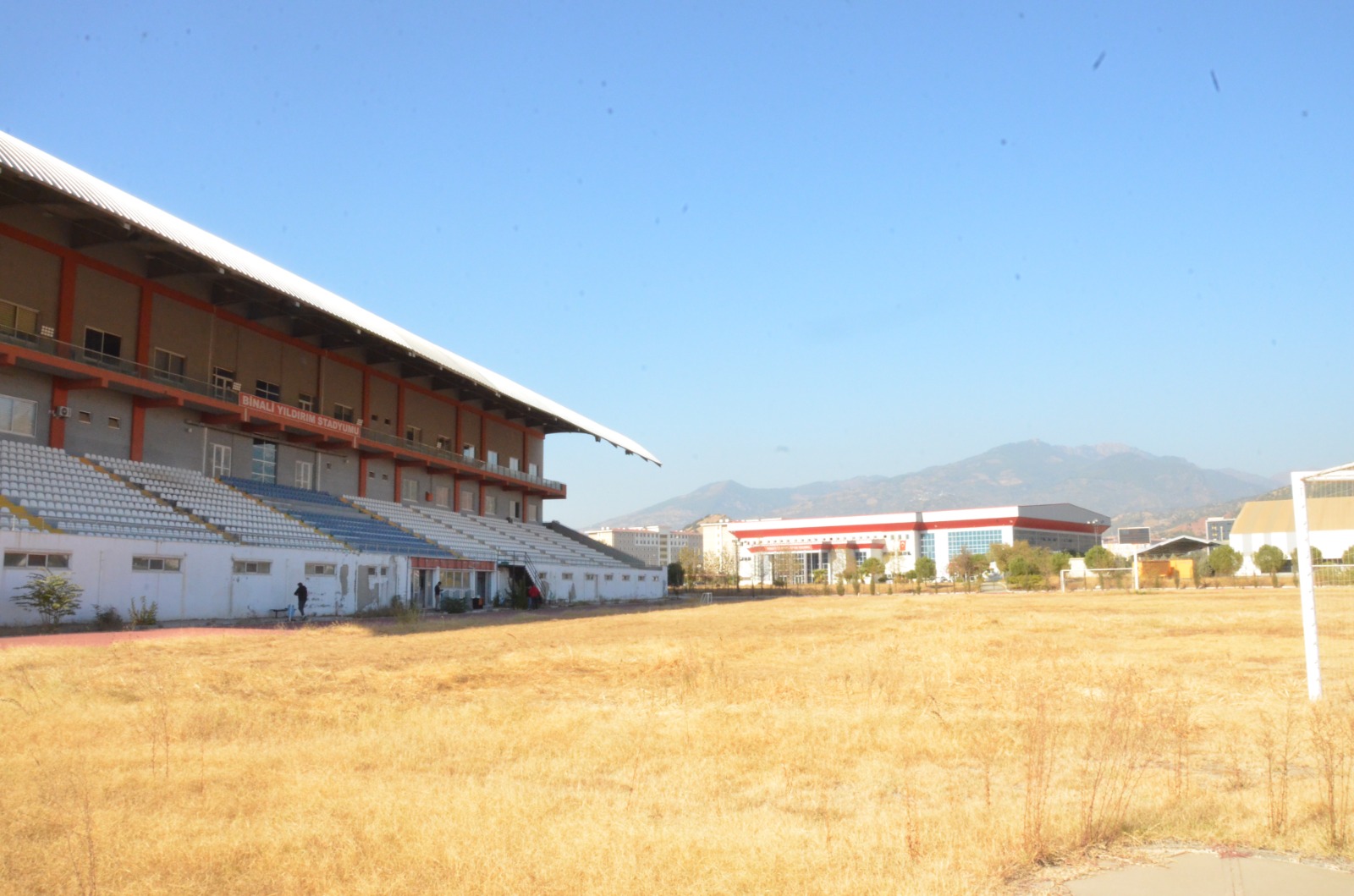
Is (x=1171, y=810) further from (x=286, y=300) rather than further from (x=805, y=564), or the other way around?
(x=805, y=564)

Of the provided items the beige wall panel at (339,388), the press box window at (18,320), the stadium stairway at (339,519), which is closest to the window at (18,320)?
the press box window at (18,320)

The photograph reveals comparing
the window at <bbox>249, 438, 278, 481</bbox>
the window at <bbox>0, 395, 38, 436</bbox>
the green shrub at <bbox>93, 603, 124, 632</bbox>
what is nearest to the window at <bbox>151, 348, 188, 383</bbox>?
the window at <bbox>0, 395, 38, 436</bbox>

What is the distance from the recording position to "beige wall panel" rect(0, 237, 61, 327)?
101ft

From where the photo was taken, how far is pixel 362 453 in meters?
48.7

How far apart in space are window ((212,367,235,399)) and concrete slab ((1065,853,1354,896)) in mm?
37682

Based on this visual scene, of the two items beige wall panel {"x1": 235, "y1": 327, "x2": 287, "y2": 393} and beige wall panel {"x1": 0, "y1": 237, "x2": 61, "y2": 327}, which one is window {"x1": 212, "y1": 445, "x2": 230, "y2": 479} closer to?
beige wall panel {"x1": 235, "y1": 327, "x2": 287, "y2": 393}

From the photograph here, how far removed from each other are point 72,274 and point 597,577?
34035 mm

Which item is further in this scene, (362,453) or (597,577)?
(597,577)

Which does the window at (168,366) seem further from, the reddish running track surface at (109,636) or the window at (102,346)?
the reddish running track surface at (109,636)

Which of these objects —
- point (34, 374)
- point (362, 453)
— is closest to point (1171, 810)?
point (34, 374)

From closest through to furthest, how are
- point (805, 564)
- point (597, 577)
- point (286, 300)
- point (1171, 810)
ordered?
point (1171, 810), point (286, 300), point (597, 577), point (805, 564)

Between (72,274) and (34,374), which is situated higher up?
(72,274)

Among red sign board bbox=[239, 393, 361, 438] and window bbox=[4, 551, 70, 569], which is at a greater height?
red sign board bbox=[239, 393, 361, 438]

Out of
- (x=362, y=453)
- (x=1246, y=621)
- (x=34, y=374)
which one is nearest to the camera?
(x=1246, y=621)
